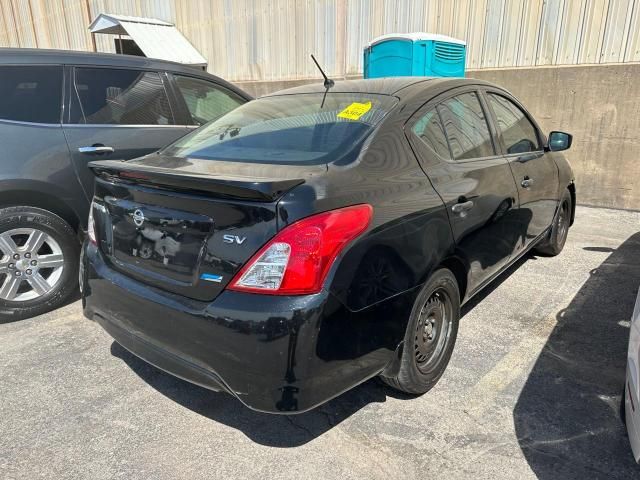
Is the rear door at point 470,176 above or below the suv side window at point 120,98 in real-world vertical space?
below

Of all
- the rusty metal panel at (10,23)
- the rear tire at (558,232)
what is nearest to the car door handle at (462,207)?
the rear tire at (558,232)

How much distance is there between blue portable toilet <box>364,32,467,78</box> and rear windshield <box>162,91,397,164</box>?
10.7 feet

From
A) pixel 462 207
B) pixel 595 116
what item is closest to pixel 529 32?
pixel 595 116

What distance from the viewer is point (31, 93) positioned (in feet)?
11.3

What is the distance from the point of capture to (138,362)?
9.55 feet

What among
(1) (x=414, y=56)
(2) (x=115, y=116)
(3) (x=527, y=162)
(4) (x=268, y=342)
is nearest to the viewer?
(4) (x=268, y=342)

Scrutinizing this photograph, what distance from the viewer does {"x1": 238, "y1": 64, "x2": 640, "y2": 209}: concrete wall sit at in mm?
6223

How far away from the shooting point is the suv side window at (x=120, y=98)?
367 centimetres

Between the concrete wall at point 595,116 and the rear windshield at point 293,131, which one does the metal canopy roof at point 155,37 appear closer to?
the concrete wall at point 595,116

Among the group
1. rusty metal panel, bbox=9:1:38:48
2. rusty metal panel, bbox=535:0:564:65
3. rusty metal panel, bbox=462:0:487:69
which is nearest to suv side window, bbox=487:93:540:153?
rusty metal panel, bbox=535:0:564:65

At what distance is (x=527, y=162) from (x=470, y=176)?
1057mm

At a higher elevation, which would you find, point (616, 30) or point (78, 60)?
point (616, 30)

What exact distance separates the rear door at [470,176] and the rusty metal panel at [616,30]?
4.31 metres

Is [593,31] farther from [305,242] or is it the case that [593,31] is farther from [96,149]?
[305,242]
